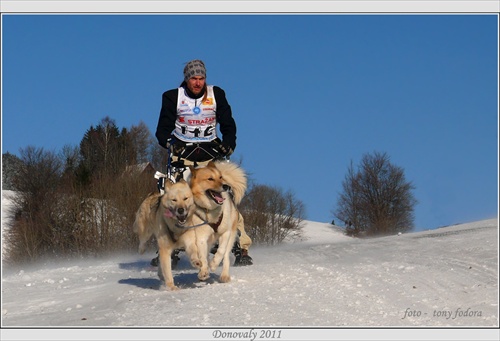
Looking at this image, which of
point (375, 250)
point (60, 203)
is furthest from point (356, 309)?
point (60, 203)

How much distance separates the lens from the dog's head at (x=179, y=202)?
10.1 meters

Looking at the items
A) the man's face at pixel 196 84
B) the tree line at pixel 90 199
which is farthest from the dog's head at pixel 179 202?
the tree line at pixel 90 199

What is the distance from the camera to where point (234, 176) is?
434 inches

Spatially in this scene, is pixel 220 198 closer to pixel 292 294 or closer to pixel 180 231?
pixel 180 231

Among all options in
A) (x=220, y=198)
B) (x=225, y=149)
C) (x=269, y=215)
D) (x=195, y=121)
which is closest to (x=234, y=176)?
(x=220, y=198)

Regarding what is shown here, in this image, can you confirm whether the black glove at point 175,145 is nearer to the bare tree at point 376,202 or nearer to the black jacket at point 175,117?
the black jacket at point 175,117

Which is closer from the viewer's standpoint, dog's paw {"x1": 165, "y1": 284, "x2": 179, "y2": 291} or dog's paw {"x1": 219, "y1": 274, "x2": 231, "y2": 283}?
dog's paw {"x1": 165, "y1": 284, "x2": 179, "y2": 291}

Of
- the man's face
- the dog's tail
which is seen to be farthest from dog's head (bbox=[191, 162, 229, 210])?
the man's face

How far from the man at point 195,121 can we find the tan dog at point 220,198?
2.81ft

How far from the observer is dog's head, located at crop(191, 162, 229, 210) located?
10.4m

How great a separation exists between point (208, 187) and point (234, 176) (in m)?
0.67

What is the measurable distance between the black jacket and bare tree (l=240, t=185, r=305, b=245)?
37970 millimetres

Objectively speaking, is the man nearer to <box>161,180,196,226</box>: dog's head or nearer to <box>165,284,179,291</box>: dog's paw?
<box>161,180,196,226</box>: dog's head

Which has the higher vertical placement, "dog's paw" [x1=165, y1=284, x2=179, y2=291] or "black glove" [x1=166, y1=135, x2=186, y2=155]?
"black glove" [x1=166, y1=135, x2=186, y2=155]
